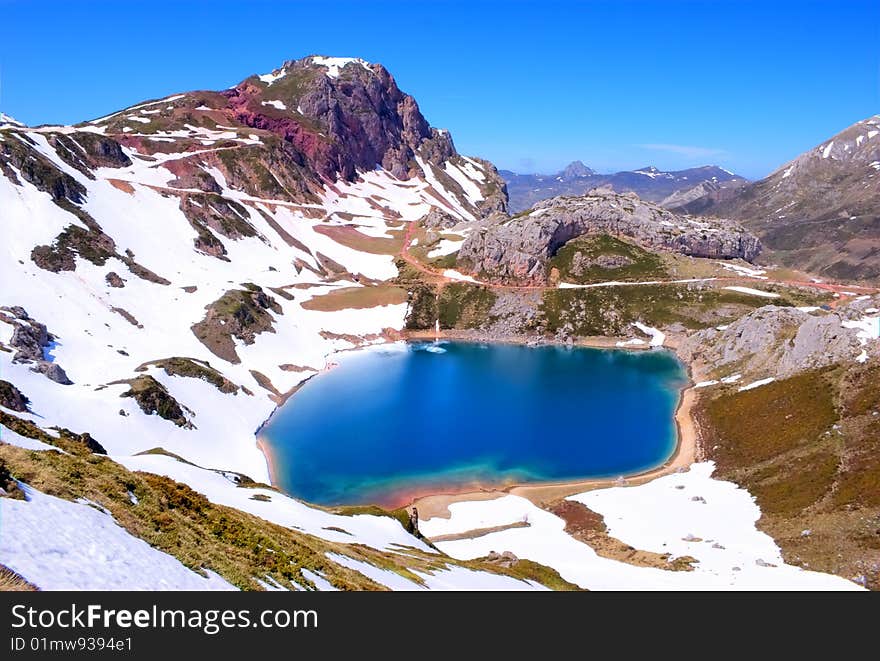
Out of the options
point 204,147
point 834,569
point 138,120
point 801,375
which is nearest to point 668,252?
point 801,375

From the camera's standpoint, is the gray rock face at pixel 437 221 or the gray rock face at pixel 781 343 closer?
the gray rock face at pixel 781 343

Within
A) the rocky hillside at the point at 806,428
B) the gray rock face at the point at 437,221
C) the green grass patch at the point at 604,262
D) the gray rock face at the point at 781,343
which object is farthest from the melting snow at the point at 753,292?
the gray rock face at the point at 437,221

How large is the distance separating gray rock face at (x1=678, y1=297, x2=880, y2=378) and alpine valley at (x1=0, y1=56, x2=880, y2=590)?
44cm

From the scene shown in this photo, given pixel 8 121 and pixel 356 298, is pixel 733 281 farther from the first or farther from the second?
pixel 8 121

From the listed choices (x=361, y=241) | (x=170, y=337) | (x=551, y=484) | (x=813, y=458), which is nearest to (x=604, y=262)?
(x=361, y=241)

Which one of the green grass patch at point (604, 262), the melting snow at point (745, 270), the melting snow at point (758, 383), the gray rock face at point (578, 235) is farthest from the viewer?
the gray rock face at point (578, 235)

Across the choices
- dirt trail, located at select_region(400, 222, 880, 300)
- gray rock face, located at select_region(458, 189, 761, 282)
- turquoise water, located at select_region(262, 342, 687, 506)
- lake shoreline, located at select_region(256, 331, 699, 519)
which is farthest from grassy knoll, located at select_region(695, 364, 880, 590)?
gray rock face, located at select_region(458, 189, 761, 282)

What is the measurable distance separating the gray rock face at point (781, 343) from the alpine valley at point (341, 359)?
443 millimetres

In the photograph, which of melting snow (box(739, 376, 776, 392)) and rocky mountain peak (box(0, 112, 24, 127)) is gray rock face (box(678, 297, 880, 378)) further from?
rocky mountain peak (box(0, 112, 24, 127))

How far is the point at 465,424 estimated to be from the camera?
237 ft

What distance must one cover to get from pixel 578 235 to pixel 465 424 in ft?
277

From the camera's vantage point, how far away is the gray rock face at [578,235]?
13188cm

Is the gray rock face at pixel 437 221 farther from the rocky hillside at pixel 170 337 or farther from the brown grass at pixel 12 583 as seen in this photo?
the brown grass at pixel 12 583

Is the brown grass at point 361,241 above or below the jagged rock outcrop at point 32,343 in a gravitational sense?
above
